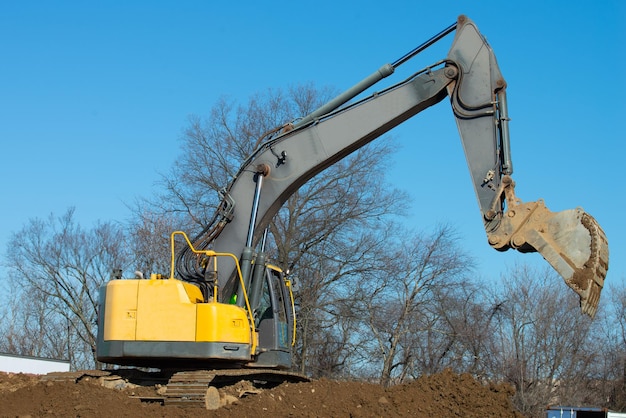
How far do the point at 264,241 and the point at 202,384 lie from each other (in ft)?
10.7

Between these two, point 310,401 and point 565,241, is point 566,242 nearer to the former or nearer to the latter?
point 565,241

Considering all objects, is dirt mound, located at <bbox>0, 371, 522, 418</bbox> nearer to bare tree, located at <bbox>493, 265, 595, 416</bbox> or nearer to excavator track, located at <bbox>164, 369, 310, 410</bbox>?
excavator track, located at <bbox>164, 369, 310, 410</bbox>

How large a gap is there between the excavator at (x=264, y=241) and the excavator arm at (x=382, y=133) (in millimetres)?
15

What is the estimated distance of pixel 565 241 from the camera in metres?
10.1

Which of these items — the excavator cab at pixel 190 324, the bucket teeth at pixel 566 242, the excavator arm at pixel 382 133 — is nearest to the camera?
the bucket teeth at pixel 566 242

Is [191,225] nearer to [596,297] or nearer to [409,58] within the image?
[409,58]

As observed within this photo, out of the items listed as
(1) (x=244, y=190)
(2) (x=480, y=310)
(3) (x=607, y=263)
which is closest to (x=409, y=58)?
(1) (x=244, y=190)

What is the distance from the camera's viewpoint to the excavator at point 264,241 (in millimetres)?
10375

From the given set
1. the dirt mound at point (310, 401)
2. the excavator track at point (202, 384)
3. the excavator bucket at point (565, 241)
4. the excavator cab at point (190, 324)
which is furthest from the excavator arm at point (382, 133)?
the dirt mound at point (310, 401)

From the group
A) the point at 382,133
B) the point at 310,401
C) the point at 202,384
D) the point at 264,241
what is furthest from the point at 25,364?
the point at 382,133

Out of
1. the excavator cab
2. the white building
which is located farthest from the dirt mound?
the white building

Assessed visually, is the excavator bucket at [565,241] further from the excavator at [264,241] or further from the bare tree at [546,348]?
the bare tree at [546,348]

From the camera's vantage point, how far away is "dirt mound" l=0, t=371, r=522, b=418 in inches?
403

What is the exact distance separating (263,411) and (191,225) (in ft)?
63.9
